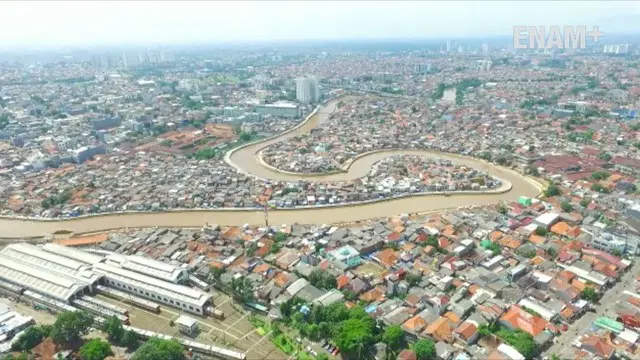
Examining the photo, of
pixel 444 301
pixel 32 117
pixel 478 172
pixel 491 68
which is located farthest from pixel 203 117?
pixel 491 68

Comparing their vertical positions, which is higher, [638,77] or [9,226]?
[638,77]

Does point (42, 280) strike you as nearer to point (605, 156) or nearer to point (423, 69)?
point (605, 156)

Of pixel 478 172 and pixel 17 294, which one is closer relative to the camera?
pixel 17 294

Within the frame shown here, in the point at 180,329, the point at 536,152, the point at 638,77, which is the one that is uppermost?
the point at 638,77

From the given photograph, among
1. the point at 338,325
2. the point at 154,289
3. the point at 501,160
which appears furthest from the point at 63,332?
the point at 501,160

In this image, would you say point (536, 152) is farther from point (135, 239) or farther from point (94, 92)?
point (94, 92)

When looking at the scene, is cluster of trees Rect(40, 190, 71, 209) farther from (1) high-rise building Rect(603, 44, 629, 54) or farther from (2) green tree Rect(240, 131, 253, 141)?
(1) high-rise building Rect(603, 44, 629, 54)

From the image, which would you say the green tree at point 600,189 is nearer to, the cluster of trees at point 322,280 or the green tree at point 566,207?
the green tree at point 566,207

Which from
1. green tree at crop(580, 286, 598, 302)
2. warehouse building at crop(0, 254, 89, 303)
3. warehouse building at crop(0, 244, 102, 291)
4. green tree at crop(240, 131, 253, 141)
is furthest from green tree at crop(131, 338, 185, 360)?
green tree at crop(240, 131, 253, 141)
